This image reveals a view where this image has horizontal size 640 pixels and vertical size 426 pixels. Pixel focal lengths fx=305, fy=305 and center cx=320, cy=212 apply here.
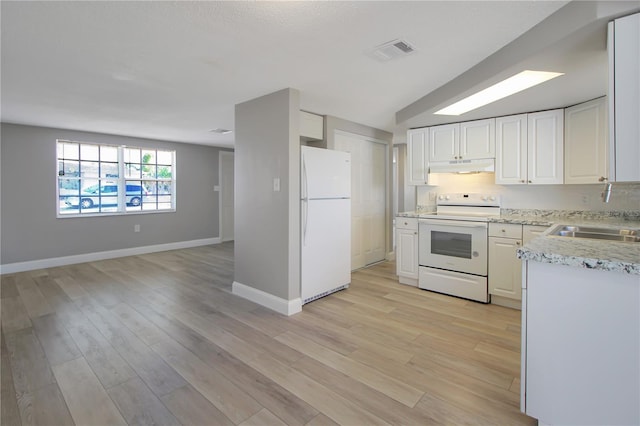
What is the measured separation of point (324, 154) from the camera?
3.43 m

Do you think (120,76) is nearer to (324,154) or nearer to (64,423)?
(324,154)

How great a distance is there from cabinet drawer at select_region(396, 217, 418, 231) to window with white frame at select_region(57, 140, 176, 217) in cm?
487

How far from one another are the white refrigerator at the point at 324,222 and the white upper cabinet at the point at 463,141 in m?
1.23

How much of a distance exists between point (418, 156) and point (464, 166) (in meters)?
0.63

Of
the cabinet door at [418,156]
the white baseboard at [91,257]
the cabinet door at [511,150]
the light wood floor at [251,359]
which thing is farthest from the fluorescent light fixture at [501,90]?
the white baseboard at [91,257]

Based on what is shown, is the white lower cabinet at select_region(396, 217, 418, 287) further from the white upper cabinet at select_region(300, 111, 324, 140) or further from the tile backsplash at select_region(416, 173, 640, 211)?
the white upper cabinet at select_region(300, 111, 324, 140)

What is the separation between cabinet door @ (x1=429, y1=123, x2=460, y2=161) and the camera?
383 centimetres

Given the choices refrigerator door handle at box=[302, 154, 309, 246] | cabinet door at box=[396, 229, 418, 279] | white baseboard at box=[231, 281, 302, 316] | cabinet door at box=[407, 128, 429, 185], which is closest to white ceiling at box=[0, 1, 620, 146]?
cabinet door at box=[407, 128, 429, 185]

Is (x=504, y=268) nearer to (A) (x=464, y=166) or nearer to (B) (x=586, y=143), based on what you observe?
(A) (x=464, y=166)

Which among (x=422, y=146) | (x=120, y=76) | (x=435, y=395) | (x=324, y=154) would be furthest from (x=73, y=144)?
(x=435, y=395)

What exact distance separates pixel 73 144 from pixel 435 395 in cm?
643

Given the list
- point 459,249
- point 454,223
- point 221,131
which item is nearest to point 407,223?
point 454,223

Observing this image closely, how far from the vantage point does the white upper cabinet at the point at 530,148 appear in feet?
10.5

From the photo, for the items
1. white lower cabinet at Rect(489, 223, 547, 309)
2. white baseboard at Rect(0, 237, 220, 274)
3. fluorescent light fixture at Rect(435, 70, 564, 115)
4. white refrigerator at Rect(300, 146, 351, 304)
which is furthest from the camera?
white baseboard at Rect(0, 237, 220, 274)
